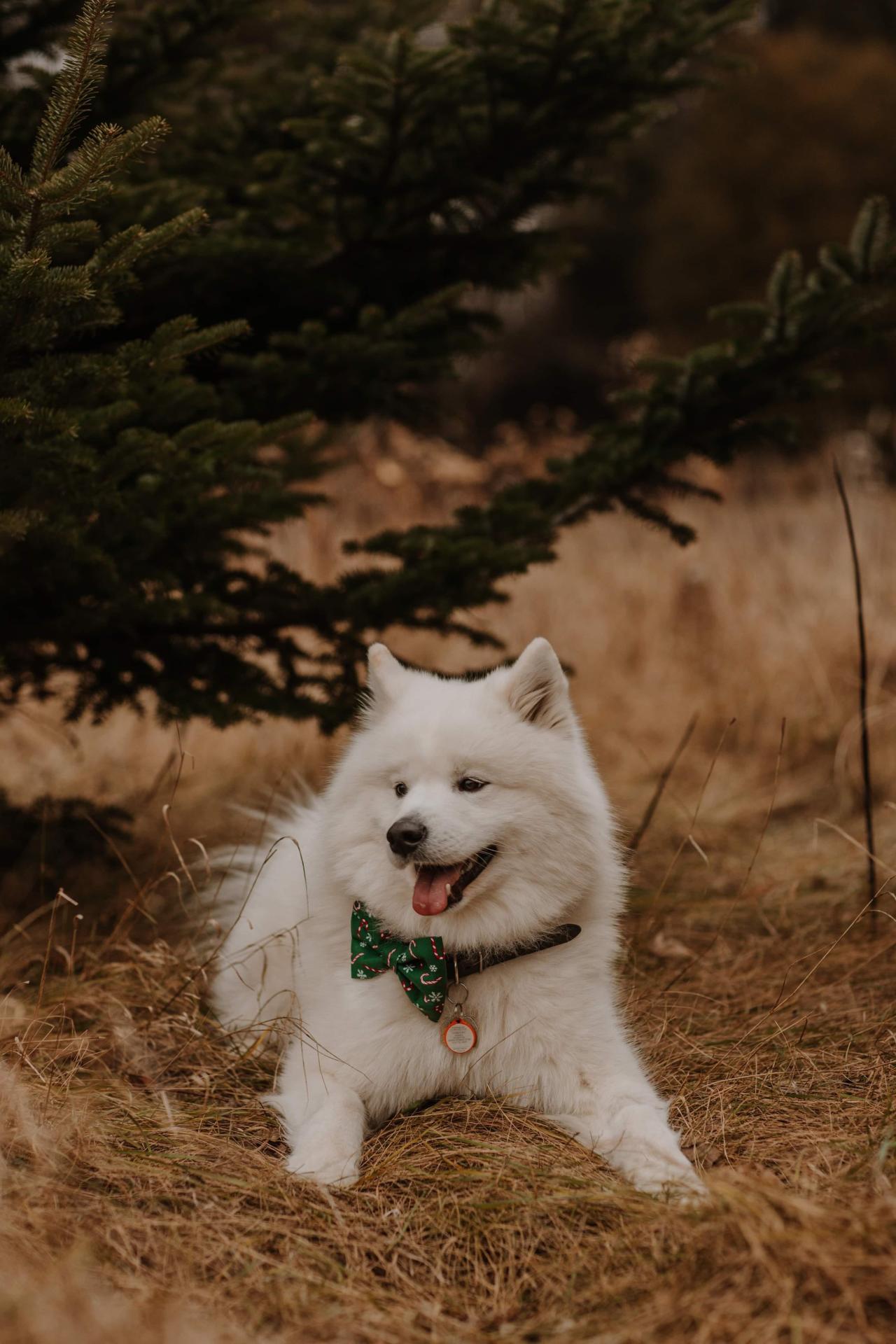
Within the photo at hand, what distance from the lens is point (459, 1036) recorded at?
90.0 inches

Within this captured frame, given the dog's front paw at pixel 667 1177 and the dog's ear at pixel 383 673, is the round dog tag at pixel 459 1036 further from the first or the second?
the dog's ear at pixel 383 673

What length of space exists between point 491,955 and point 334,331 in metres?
1.96

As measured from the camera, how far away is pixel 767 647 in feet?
19.6

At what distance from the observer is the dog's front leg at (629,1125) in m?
1.99

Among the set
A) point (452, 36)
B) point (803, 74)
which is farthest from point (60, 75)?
point (803, 74)

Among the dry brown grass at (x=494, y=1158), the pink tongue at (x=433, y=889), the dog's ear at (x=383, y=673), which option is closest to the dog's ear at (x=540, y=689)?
the dog's ear at (x=383, y=673)

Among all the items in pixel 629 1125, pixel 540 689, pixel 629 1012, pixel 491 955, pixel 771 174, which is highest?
pixel 540 689

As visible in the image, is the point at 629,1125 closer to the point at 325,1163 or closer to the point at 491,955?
the point at 491,955

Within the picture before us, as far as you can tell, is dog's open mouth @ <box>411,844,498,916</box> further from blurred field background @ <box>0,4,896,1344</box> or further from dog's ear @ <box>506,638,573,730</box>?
blurred field background @ <box>0,4,896,1344</box>

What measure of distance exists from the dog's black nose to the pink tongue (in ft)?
0.43

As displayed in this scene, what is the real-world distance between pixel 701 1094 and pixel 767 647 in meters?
3.89

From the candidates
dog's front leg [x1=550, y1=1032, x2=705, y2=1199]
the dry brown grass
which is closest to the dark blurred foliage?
the dry brown grass

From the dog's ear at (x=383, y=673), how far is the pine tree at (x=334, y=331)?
1.64 feet

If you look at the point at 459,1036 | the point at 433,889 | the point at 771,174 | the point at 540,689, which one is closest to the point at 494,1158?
the point at 459,1036
